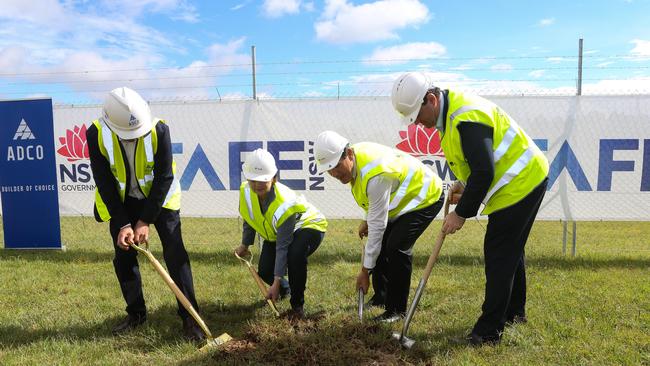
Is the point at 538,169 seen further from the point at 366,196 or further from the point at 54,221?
the point at 54,221

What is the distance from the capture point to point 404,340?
3.13 metres

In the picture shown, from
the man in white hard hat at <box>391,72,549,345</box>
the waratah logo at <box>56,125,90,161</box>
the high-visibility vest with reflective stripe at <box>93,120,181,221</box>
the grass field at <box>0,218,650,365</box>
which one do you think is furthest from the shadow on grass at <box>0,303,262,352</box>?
the waratah logo at <box>56,125,90,161</box>

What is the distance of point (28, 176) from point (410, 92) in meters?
5.92

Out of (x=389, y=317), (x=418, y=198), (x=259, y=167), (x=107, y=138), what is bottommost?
(x=389, y=317)

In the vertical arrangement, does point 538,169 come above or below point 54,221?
above

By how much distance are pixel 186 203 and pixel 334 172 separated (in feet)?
12.4

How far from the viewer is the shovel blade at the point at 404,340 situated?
121 inches

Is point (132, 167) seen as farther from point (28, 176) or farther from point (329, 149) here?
point (28, 176)

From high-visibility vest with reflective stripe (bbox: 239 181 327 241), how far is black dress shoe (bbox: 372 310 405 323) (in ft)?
2.92

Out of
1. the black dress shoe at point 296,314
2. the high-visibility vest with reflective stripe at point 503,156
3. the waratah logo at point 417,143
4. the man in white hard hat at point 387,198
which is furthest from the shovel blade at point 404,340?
the waratah logo at point 417,143

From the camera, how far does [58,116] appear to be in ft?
21.7

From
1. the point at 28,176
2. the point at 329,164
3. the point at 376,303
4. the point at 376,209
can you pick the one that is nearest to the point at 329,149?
the point at 329,164

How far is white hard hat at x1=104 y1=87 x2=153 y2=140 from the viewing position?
2932 millimetres

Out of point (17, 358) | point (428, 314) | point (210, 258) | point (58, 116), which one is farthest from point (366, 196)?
point (58, 116)
